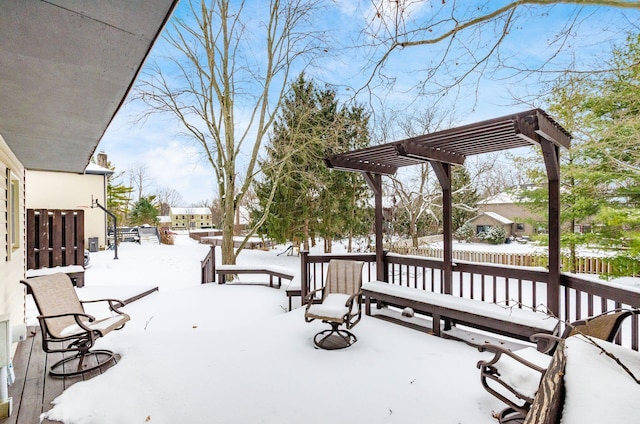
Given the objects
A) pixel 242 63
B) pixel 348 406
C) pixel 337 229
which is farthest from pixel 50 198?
pixel 348 406

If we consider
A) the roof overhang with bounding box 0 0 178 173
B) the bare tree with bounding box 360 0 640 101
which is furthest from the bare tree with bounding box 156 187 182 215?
the bare tree with bounding box 360 0 640 101

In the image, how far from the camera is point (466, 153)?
511 cm

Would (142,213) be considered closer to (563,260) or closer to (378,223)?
(378,223)

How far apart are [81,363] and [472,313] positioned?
440 cm

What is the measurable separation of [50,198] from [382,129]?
16.1 metres

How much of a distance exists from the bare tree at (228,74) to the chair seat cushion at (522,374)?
8.53 m

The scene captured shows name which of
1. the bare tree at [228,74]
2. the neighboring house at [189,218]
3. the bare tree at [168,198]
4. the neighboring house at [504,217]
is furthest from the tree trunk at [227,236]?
the neighboring house at [189,218]

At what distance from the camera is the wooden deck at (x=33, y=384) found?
2635 mm

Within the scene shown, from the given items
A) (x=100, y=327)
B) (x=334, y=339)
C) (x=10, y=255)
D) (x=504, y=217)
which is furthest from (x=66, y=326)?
(x=504, y=217)

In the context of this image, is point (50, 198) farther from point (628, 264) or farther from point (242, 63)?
point (628, 264)

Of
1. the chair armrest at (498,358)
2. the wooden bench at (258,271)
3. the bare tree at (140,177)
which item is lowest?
the wooden bench at (258,271)

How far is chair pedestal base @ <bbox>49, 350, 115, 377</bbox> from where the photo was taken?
331 cm

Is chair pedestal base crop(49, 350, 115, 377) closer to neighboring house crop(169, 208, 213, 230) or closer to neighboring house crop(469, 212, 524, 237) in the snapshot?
neighboring house crop(469, 212, 524, 237)

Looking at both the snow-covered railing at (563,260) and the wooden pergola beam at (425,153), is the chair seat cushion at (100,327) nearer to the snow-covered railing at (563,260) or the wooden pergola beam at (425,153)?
the wooden pergola beam at (425,153)
